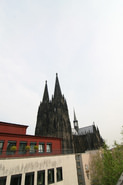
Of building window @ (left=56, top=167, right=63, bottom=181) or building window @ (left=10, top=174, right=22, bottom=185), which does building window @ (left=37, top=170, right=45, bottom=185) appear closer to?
building window @ (left=10, top=174, right=22, bottom=185)

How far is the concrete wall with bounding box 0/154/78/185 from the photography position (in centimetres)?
1096

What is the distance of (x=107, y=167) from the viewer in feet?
61.4

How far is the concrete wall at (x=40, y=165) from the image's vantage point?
1096cm

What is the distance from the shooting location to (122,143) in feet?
69.2

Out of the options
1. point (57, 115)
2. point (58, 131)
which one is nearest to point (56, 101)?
point (57, 115)

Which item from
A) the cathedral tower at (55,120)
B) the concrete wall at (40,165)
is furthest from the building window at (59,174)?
the cathedral tower at (55,120)

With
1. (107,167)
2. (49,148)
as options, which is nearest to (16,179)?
(49,148)

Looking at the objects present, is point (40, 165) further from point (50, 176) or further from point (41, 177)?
point (50, 176)

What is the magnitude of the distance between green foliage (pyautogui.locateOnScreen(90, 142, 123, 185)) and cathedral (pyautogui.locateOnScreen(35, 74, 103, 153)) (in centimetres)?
1858

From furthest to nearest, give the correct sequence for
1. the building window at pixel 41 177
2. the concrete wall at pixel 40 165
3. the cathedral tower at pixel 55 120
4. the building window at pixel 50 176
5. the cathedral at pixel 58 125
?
the cathedral at pixel 58 125 < the cathedral tower at pixel 55 120 < the building window at pixel 50 176 < the building window at pixel 41 177 < the concrete wall at pixel 40 165

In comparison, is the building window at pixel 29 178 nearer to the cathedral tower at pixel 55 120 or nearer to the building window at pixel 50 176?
the building window at pixel 50 176

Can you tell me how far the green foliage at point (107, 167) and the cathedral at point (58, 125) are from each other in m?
18.6

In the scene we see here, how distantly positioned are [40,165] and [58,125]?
31.5m

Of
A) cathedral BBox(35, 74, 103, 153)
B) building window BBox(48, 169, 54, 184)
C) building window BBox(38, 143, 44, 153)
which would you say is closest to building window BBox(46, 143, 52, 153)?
building window BBox(38, 143, 44, 153)
